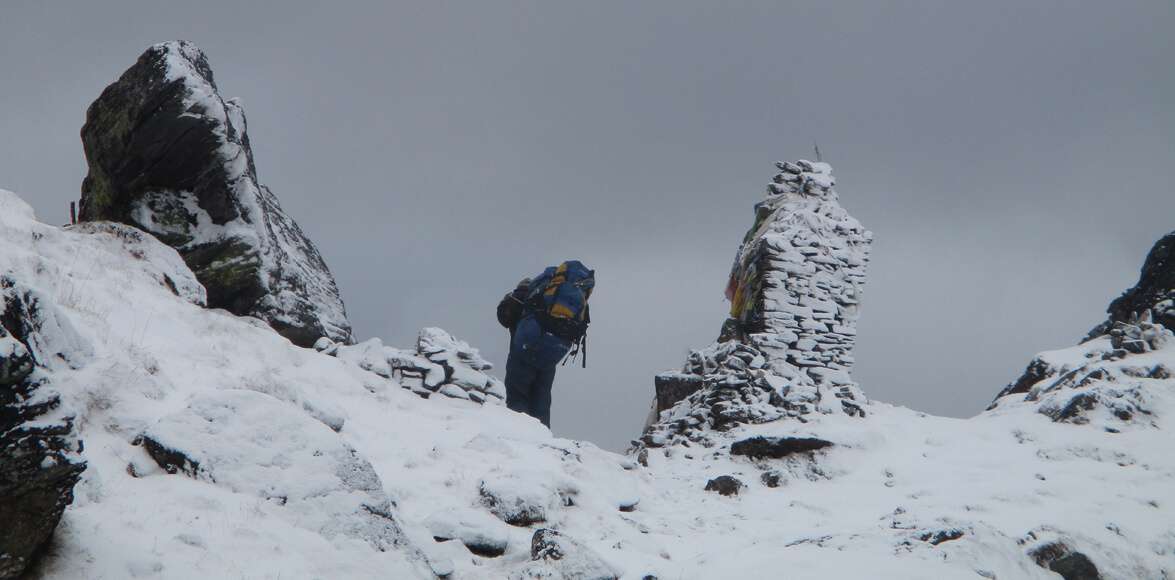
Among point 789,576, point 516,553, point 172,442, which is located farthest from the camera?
point 516,553

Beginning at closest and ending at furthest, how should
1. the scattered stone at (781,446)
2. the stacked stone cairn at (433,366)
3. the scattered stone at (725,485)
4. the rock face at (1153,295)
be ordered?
the scattered stone at (725,485)
the scattered stone at (781,446)
the stacked stone cairn at (433,366)
the rock face at (1153,295)

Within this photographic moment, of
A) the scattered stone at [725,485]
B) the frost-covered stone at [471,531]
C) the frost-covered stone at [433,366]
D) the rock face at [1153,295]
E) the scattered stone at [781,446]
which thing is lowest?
the frost-covered stone at [471,531]

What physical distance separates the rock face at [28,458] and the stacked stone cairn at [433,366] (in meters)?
7.63

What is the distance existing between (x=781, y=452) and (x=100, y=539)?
8.67 metres

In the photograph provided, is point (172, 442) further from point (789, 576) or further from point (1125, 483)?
point (1125, 483)

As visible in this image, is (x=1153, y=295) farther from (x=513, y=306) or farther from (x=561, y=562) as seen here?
(x=561, y=562)

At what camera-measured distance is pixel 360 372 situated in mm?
11000

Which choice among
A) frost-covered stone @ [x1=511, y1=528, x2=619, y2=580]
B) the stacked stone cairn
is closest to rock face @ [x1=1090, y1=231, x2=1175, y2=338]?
the stacked stone cairn

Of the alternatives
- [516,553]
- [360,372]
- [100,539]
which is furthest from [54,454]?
[360,372]

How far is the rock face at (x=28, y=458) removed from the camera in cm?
346

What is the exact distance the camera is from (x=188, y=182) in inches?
507

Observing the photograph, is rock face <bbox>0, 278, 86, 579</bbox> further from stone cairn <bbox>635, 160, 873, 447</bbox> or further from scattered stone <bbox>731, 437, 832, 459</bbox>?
stone cairn <bbox>635, 160, 873, 447</bbox>

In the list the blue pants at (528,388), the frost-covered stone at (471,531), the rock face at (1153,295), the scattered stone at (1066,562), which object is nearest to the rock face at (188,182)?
the blue pants at (528,388)

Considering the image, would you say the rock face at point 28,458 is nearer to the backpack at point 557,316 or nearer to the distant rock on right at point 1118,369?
the backpack at point 557,316
